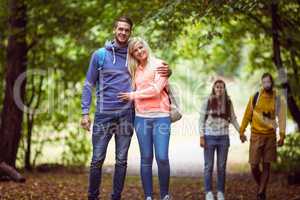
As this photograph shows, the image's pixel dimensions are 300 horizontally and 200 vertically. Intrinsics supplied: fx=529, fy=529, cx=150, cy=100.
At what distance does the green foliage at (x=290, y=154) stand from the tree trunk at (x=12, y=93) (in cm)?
661

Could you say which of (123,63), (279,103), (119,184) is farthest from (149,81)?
(279,103)

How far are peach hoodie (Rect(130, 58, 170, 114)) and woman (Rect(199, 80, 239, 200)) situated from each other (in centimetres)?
200

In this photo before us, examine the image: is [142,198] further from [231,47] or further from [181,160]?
[181,160]

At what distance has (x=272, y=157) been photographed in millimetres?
8273

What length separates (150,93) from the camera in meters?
6.22

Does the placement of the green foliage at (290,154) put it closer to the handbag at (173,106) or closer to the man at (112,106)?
the handbag at (173,106)

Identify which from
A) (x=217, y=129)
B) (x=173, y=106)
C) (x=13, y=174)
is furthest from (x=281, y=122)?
(x=13, y=174)

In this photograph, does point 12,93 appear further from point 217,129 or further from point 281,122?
point 281,122

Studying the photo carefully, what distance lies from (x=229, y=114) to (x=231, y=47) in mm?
6481

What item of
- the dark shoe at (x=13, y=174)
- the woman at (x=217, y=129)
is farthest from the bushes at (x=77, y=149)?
the woman at (x=217, y=129)

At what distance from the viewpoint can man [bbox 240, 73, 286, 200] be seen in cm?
816

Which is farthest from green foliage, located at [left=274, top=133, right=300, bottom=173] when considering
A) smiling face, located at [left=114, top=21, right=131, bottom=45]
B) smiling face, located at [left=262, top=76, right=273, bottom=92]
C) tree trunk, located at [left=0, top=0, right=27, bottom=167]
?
smiling face, located at [left=114, top=21, right=131, bottom=45]

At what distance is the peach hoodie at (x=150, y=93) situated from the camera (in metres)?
6.22

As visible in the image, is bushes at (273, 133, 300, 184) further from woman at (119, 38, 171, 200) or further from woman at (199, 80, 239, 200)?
woman at (119, 38, 171, 200)
